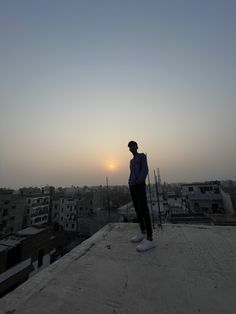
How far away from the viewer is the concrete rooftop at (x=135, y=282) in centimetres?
119

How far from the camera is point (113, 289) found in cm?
139

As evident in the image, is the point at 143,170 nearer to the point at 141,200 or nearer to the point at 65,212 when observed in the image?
the point at 141,200

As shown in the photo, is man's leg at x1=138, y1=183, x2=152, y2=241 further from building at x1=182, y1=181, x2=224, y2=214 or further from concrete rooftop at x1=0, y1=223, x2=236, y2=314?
building at x1=182, y1=181, x2=224, y2=214

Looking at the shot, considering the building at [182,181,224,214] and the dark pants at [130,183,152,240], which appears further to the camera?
the building at [182,181,224,214]

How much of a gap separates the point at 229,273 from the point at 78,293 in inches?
50.4

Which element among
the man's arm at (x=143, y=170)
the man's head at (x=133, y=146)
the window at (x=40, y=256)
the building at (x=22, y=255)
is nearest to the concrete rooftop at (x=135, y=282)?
the man's arm at (x=143, y=170)

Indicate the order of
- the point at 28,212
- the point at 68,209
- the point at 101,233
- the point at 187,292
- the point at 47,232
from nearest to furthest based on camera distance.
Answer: the point at 187,292
the point at 101,233
the point at 47,232
the point at 28,212
the point at 68,209

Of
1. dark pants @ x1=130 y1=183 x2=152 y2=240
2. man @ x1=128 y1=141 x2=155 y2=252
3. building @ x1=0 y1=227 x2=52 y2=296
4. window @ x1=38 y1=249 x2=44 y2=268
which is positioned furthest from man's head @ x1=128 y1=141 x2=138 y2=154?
window @ x1=38 y1=249 x2=44 y2=268

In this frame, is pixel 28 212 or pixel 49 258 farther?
pixel 28 212

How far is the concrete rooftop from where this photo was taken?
46.9 inches

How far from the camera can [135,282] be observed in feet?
4.83

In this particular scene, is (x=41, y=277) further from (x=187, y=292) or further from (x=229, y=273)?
(x=229, y=273)

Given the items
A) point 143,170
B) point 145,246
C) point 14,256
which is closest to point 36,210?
point 14,256

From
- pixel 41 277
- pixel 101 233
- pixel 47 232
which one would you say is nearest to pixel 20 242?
pixel 47 232
